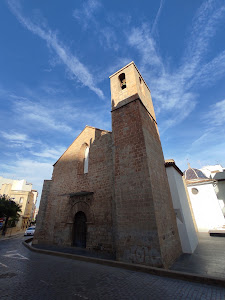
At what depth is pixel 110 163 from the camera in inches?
326

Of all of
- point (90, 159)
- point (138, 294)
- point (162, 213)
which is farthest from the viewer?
point (90, 159)

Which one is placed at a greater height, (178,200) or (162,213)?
(178,200)

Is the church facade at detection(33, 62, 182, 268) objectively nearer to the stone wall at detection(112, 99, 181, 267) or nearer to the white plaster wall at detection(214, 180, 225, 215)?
the stone wall at detection(112, 99, 181, 267)

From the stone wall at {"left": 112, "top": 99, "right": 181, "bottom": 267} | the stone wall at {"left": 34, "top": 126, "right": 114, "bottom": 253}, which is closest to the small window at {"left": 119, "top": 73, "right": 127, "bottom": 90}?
the stone wall at {"left": 112, "top": 99, "right": 181, "bottom": 267}

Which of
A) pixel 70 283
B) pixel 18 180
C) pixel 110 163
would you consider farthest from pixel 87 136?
pixel 18 180

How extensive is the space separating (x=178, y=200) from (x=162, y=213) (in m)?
2.17

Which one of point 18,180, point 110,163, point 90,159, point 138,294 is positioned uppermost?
point 18,180

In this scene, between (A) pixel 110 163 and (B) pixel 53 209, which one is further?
(B) pixel 53 209

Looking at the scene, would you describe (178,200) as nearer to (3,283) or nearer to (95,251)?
(95,251)

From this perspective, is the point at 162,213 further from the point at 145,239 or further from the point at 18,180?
the point at 18,180

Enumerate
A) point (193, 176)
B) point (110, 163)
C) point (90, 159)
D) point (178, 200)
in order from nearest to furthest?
1. point (178, 200)
2. point (110, 163)
3. point (90, 159)
4. point (193, 176)

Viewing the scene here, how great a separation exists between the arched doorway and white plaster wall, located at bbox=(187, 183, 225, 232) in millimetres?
11581

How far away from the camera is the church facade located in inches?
216

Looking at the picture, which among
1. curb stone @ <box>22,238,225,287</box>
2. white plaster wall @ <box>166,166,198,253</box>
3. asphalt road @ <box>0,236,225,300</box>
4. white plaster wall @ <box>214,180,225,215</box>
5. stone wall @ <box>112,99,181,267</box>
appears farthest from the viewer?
white plaster wall @ <box>214,180,225,215</box>
